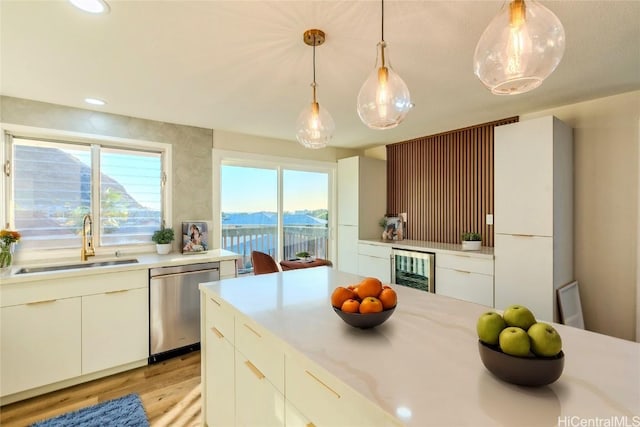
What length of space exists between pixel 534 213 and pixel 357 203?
217 centimetres

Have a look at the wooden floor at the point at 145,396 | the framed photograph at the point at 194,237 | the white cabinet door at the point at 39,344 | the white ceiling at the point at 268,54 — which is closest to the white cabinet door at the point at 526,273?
the white ceiling at the point at 268,54

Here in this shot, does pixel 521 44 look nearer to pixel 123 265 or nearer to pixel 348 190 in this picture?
pixel 123 265

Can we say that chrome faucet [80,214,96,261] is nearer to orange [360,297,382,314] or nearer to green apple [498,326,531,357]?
orange [360,297,382,314]

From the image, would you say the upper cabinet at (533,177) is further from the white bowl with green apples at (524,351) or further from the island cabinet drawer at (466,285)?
the white bowl with green apples at (524,351)

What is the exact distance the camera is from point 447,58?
A: 1.93 metres

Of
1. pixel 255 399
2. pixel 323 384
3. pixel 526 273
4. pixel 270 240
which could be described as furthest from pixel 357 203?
pixel 323 384

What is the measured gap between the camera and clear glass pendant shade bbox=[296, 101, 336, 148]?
1783 mm

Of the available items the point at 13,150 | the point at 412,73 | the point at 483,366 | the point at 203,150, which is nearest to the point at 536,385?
the point at 483,366

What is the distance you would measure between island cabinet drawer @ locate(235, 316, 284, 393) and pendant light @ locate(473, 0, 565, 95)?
1.25m

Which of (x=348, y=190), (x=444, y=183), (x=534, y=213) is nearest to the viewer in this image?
(x=534, y=213)

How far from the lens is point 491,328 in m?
0.81

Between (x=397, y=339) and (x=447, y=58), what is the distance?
5.76ft

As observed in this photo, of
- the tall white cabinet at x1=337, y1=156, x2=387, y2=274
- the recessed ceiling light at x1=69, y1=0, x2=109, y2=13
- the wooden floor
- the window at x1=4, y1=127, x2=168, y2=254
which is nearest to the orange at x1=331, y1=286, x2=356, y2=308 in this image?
the wooden floor

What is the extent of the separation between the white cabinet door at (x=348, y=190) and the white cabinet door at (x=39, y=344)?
3.24 m
